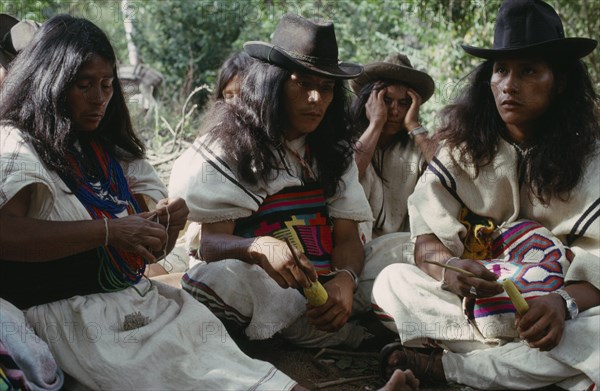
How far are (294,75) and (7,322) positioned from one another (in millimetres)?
1784

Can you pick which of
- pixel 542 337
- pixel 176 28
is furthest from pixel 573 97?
pixel 176 28

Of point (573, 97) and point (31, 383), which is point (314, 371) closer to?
point (31, 383)

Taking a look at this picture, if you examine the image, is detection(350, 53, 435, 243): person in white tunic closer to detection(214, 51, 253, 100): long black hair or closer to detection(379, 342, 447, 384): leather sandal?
detection(214, 51, 253, 100): long black hair

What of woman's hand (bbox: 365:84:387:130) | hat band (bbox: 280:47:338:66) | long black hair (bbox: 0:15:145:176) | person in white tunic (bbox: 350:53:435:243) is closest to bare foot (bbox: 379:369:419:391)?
long black hair (bbox: 0:15:145:176)

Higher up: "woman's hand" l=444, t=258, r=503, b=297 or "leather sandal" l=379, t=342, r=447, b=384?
"woman's hand" l=444, t=258, r=503, b=297

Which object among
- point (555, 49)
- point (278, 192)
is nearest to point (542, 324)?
point (555, 49)

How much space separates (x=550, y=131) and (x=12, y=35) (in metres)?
2.93

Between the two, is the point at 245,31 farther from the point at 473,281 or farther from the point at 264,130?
the point at 473,281

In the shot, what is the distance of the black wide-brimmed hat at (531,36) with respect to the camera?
3781 mm

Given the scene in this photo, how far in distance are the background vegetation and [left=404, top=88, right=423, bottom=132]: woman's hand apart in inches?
174

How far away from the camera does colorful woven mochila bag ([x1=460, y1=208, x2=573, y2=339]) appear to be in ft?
12.1

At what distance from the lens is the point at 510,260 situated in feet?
12.9

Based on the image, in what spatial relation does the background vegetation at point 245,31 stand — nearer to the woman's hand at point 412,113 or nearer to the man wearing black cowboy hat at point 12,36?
the man wearing black cowboy hat at point 12,36

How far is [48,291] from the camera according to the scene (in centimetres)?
320
